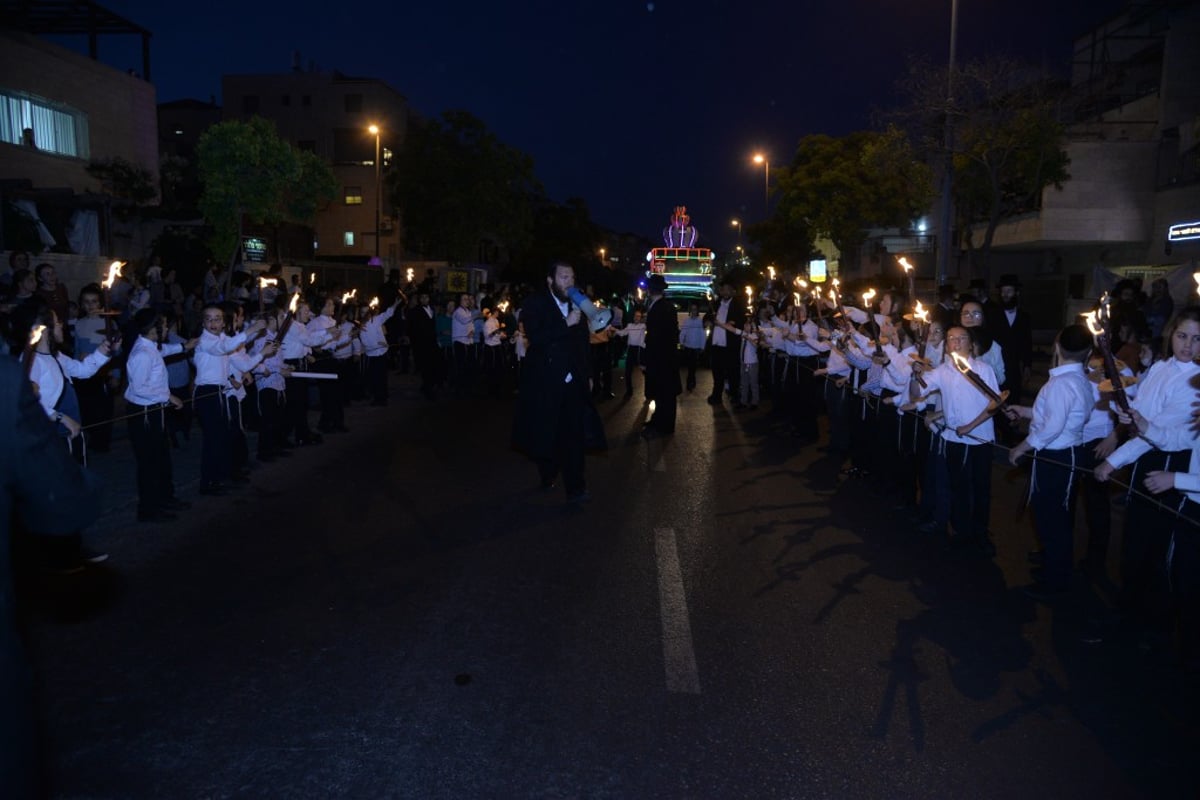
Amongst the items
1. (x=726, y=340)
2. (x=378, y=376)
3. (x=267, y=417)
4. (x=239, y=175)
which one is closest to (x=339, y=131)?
(x=239, y=175)

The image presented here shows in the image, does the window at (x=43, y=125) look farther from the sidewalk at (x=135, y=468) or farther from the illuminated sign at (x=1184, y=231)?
the illuminated sign at (x=1184, y=231)

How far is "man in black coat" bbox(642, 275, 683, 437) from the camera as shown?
1355 centimetres

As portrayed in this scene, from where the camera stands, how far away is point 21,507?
7.82ft

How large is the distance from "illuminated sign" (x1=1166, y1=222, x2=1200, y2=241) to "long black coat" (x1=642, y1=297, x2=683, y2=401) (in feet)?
49.1

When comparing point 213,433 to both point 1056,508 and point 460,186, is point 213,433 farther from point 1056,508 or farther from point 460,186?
point 460,186

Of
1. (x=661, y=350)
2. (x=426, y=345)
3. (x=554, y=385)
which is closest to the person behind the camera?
(x=554, y=385)

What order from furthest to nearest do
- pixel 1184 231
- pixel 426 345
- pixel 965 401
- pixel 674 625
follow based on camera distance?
pixel 1184 231
pixel 426 345
pixel 965 401
pixel 674 625

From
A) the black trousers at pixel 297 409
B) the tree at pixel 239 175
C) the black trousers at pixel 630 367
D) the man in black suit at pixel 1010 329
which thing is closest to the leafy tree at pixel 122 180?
the tree at pixel 239 175

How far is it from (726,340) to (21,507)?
15.3m

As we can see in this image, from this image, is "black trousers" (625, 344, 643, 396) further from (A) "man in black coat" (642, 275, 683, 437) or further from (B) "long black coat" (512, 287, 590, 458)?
(B) "long black coat" (512, 287, 590, 458)

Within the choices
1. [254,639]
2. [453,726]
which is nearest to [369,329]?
[254,639]

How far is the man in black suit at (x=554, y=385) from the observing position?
29.2ft

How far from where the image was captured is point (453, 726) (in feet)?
14.3

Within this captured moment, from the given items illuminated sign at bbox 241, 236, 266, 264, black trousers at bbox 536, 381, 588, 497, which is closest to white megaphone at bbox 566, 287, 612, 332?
black trousers at bbox 536, 381, 588, 497
